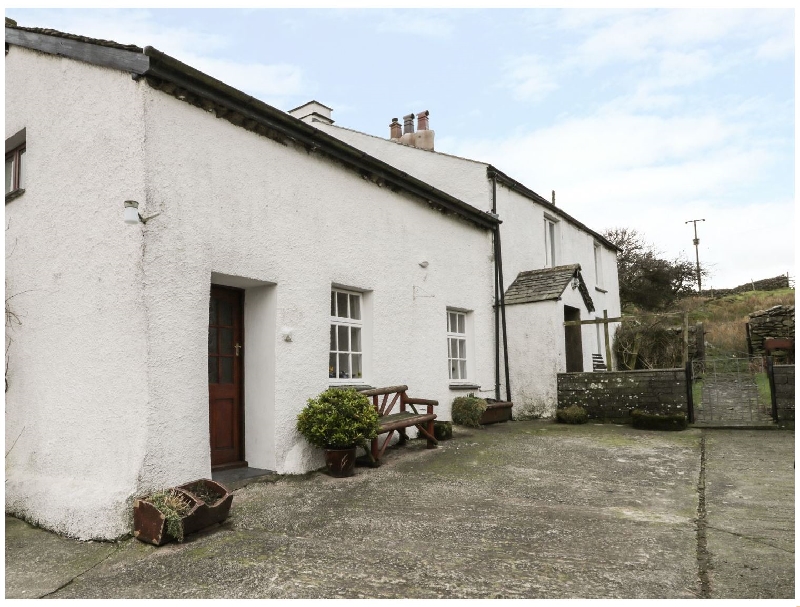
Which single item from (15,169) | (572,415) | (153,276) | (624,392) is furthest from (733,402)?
(15,169)

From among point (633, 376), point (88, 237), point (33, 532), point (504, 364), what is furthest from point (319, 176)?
point (633, 376)

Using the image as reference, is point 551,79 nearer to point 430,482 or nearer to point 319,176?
point 319,176

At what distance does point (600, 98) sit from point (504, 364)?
20.1 feet

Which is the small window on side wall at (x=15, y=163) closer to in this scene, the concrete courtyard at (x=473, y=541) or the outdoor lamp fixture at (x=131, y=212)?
the outdoor lamp fixture at (x=131, y=212)

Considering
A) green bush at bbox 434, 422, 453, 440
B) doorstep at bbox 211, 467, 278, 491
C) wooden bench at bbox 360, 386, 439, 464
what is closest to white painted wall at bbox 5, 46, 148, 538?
doorstep at bbox 211, 467, 278, 491

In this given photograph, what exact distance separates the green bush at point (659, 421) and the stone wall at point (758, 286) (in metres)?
23.9

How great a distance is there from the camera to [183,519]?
182 inches

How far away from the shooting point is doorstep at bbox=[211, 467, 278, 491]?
5991mm

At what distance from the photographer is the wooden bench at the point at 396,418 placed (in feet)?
23.7

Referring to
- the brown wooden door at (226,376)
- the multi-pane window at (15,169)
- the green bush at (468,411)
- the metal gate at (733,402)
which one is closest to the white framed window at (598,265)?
the metal gate at (733,402)

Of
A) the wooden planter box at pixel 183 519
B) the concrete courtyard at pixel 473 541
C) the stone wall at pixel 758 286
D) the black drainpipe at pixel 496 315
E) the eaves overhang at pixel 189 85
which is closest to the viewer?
the concrete courtyard at pixel 473 541

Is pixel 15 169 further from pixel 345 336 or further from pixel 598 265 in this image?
pixel 598 265

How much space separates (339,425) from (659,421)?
20.3ft

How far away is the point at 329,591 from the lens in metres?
3.53
